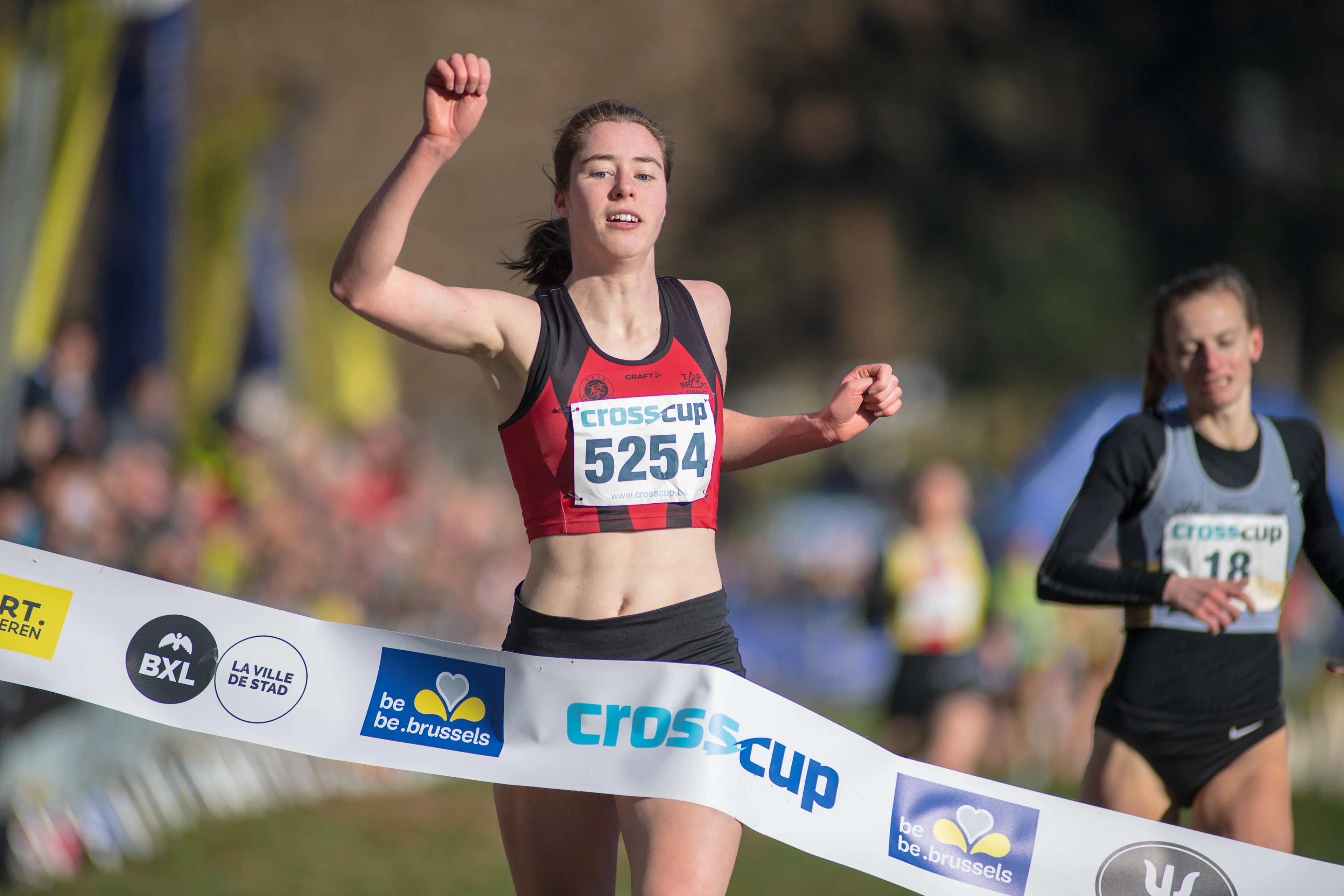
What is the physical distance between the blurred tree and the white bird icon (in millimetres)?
21975

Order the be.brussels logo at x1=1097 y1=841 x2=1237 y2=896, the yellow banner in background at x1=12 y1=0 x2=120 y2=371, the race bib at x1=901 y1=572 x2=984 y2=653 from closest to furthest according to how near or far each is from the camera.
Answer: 1. the be.brussels logo at x1=1097 y1=841 x2=1237 y2=896
2. the race bib at x1=901 y1=572 x2=984 y2=653
3. the yellow banner in background at x1=12 y1=0 x2=120 y2=371

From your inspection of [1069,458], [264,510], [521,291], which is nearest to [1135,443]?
[521,291]

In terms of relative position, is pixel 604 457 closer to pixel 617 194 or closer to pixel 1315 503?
pixel 617 194

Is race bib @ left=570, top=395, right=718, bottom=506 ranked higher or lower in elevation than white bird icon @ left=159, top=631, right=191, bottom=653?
higher

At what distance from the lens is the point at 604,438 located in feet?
9.73

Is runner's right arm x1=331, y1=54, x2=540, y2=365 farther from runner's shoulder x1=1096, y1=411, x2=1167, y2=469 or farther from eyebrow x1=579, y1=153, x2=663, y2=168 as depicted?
runner's shoulder x1=1096, y1=411, x2=1167, y2=469

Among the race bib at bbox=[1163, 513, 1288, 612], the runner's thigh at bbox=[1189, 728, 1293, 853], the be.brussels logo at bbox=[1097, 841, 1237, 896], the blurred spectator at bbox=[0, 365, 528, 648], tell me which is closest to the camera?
the be.brussels logo at bbox=[1097, 841, 1237, 896]

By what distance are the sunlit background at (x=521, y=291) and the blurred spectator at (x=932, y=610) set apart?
1.03 feet

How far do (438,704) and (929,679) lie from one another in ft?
16.8

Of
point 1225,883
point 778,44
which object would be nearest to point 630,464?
point 1225,883

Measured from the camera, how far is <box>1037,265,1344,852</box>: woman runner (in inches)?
137

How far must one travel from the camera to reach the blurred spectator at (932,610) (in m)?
7.69

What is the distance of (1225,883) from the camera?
3127 millimetres

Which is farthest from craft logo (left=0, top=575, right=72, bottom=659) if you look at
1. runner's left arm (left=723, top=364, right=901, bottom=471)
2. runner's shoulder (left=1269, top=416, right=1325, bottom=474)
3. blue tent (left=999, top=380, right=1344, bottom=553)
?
blue tent (left=999, top=380, right=1344, bottom=553)
